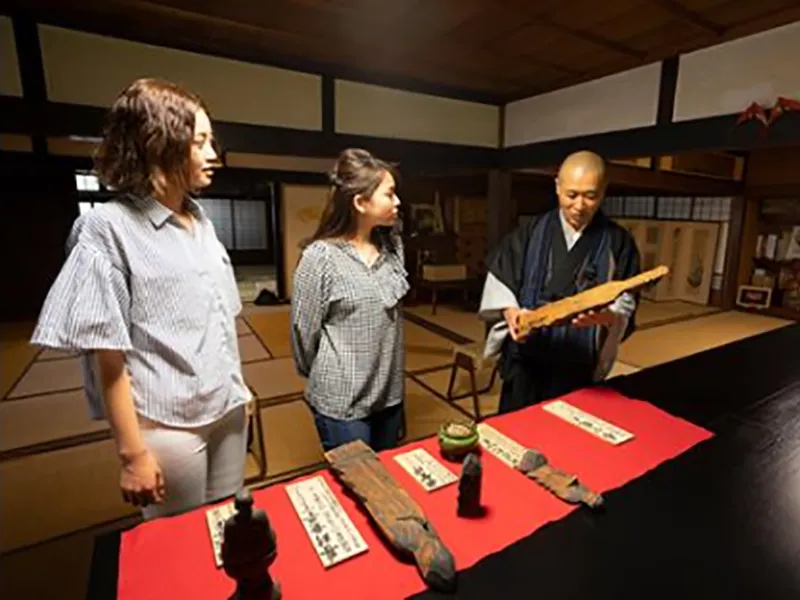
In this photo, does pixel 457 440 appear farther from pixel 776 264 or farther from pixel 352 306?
pixel 776 264

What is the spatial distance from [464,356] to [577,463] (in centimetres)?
186

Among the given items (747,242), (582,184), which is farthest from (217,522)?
(747,242)

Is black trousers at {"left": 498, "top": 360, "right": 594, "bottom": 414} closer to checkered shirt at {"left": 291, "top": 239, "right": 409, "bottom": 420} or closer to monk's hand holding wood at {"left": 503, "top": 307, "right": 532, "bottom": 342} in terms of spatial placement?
monk's hand holding wood at {"left": 503, "top": 307, "right": 532, "bottom": 342}

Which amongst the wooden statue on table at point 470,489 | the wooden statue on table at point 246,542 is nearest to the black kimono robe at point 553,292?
the wooden statue on table at point 470,489

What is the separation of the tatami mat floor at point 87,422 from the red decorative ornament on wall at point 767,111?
78.1 inches

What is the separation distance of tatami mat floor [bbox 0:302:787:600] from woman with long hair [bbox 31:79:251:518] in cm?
102

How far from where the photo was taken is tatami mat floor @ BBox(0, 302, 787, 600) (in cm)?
182

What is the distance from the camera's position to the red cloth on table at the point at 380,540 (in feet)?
2.28

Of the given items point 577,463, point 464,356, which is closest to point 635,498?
point 577,463

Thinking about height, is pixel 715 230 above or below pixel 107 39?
below

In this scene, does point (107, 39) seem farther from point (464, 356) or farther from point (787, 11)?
point (787, 11)

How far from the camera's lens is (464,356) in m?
2.91

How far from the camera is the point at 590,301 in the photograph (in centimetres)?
128

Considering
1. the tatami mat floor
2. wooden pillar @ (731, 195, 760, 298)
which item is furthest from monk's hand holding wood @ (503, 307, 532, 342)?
wooden pillar @ (731, 195, 760, 298)
